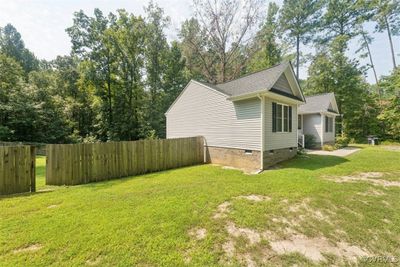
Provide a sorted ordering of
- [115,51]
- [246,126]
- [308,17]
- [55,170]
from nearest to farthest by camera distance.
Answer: [55,170] → [246,126] → [115,51] → [308,17]

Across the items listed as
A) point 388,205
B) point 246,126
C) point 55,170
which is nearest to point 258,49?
point 246,126

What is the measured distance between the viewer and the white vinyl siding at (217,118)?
29.4ft

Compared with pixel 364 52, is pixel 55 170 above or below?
below

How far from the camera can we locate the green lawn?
2.76m

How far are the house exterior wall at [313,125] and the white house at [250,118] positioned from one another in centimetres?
→ 540

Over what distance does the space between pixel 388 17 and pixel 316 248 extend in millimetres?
32927

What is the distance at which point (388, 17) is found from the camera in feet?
74.1

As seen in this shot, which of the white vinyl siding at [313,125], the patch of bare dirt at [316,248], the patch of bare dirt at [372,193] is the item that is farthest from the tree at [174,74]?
the patch of bare dirt at [316,248]

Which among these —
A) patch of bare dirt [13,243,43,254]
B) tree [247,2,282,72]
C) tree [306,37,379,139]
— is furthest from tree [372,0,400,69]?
patch of bare dirt [13,243,43,254]

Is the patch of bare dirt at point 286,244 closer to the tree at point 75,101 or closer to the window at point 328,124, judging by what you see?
the window at point 328,124

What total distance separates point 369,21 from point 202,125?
27992mm

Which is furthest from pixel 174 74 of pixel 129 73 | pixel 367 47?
pixel 367 47

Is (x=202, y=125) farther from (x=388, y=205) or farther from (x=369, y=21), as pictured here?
(x=369, y=21)

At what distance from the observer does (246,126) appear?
9188 millimetres
